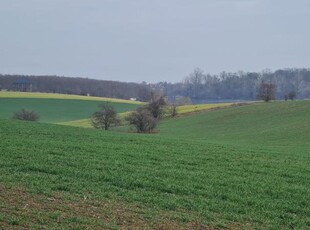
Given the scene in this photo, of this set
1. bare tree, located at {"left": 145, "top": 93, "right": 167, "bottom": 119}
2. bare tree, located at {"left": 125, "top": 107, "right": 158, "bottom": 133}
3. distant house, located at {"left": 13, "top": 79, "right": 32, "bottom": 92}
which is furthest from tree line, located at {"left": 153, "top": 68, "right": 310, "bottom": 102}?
bare tree, located at {"left": 125, "top": 107, "right": 158, "bottom": 133}

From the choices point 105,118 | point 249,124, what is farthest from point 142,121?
point 249,124

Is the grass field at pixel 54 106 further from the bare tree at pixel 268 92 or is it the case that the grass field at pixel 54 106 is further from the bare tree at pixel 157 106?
the bare tree at pixel 268 92

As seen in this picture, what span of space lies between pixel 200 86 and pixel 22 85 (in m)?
57.9

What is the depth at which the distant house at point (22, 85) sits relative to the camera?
136 m

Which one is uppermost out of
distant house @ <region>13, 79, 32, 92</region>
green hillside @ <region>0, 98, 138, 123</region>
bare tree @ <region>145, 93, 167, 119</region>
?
distant house @ <region>13, 79, 32, 92</region>

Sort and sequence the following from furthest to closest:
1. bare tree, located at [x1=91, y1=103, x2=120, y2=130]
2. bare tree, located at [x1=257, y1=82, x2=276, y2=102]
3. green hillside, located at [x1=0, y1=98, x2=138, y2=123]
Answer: green hillside, located at [x1=0, y1=98, x2=138, y2=123] < bare tree, located at [x1=257, y1=82, x2=276, y2=102] < bare tree, located at [x1=91, y1=103, x2=120, y2=130]

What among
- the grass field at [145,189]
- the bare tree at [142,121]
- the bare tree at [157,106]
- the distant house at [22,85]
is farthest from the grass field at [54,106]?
the grass field at [145,189]

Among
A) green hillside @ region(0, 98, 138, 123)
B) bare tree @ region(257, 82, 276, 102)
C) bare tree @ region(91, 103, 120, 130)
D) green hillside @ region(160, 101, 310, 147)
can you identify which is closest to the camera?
green hillside @ region(160, 101, 310, 147)

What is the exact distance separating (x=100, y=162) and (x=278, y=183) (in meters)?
4.76

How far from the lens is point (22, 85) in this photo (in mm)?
138625

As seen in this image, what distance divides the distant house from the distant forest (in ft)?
4.23

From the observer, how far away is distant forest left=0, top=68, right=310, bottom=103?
144 meters

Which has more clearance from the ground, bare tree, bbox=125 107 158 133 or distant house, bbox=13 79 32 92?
distant house, bbox=13 79 32 92

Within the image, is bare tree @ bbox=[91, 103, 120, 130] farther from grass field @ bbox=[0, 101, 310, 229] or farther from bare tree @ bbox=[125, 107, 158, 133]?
grass field @ bbox=[0, 101, 310, 229]
